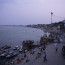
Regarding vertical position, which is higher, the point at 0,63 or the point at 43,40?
the point at 43,40

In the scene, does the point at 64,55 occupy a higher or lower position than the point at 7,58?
higher

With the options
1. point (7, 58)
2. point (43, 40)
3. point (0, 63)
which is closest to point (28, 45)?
point (43, 40)

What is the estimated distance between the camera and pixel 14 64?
710 inches

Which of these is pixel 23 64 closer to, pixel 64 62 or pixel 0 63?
pixel 64 62

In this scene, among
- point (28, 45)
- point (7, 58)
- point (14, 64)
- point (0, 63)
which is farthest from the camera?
point (28, 45)

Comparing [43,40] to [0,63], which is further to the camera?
[43,40]

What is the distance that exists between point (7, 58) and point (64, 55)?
12463 mm

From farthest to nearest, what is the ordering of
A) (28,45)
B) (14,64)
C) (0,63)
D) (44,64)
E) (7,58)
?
1. (28,45)
2. (7,58)
3. (0,63)
4. (14,64)
5. (44,64)

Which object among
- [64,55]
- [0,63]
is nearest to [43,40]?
[0,63]

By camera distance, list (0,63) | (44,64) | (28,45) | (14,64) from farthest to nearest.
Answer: (28,45) → (0,63) → (14,64) → (44,64)

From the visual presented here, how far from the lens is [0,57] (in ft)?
87.3

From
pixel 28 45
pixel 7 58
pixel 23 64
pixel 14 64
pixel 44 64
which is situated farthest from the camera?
pixel 28 45

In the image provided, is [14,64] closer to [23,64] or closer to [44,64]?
[23,64]

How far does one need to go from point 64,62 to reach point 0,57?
15.1 m
